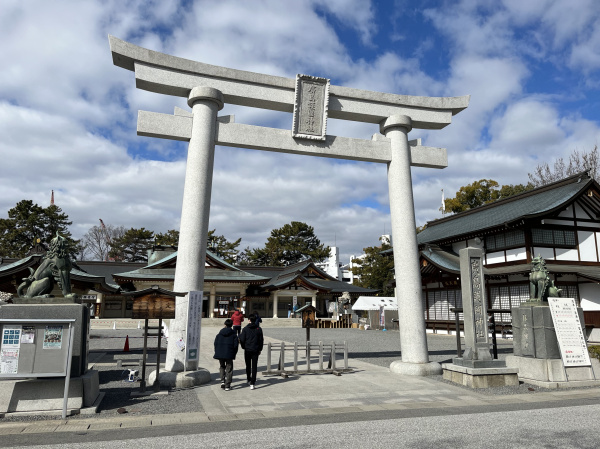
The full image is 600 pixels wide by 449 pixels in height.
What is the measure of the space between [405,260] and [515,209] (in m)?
16.4

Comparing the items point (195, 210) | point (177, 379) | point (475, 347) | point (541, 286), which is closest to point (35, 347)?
point (177, 379)

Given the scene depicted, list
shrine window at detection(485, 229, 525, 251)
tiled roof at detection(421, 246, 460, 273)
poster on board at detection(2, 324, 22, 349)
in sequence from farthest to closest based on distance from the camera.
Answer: tiled roof at detection(421, 246, 460, 273) → shrine window at detection(485, 229, 525, 251) → poster on board at detection(2, 324, 22, 349)

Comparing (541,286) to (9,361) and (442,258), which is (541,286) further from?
(442,258)

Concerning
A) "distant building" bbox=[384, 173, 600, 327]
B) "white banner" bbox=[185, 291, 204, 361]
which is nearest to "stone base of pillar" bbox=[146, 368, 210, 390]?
"white banner" bbox=[185, 291, 204, 361]

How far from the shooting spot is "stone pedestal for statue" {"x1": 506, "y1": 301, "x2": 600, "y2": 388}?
9234mm

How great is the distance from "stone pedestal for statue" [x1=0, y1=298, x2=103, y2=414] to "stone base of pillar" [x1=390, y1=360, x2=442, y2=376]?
6983 mm

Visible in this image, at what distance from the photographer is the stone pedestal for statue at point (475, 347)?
9000mm

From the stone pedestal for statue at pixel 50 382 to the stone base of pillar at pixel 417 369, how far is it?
6.98m

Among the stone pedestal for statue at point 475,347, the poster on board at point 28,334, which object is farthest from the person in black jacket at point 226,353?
the stone pedestal for statue at point 475,347

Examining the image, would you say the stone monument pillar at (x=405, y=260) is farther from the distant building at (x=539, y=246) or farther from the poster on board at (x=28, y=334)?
the distant building at (x=539, y=246)

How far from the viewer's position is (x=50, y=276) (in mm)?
7422

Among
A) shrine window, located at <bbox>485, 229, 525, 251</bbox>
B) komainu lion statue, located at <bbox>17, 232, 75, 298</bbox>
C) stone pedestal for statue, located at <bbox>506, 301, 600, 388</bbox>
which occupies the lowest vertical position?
Result: stone pedestal for statue, located at <bbox>506, 301, 600, 388</bbox>

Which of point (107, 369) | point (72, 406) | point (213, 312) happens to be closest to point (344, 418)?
point (72, 406)

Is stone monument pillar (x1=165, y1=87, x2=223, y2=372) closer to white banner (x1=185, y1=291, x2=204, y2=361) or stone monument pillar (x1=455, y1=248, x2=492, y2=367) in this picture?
white banner (x1=185, y1=291, x2=204, y2=361)
